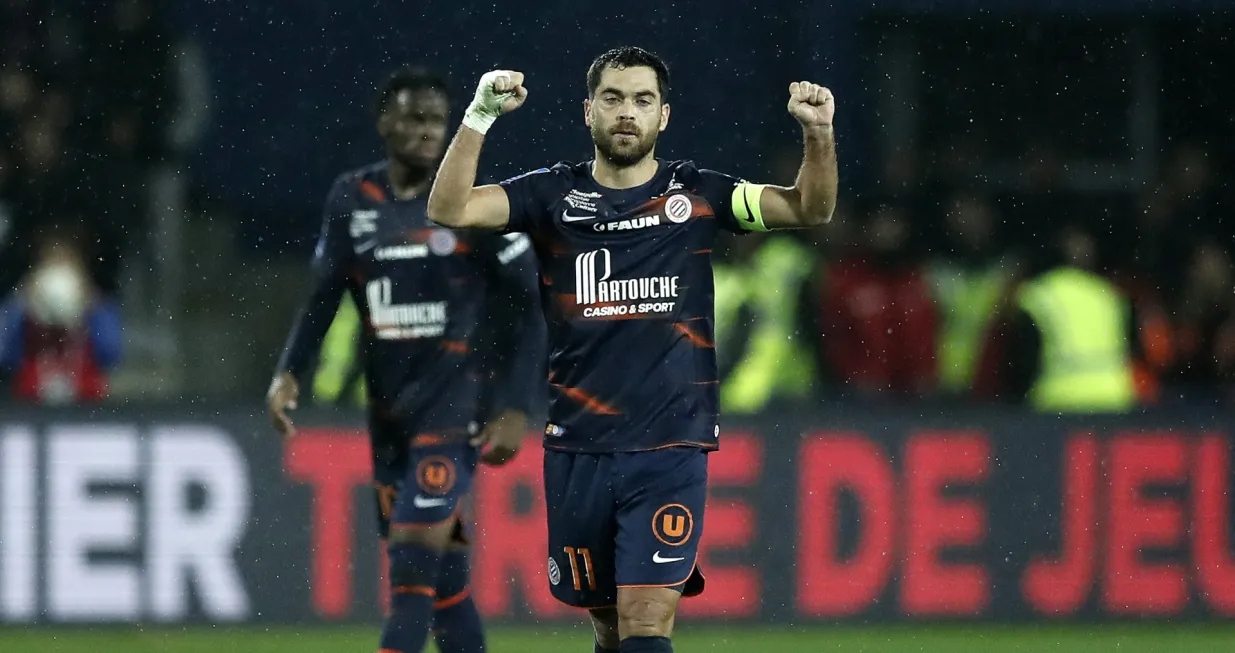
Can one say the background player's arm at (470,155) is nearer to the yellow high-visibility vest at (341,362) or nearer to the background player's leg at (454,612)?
the background player's leg at (454,612)

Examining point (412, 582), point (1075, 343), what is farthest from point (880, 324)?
point (412, 582)

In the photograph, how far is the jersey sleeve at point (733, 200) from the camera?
5.78 meters

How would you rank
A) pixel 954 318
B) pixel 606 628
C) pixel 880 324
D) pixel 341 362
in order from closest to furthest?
pixel 606 628
pixel 341 362
pixel 880 324
pixel 954 318

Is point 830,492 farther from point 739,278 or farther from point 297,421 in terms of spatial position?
point 297,421

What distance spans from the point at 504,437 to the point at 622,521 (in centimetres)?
109

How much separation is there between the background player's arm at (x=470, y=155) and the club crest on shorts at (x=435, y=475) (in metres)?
1.19

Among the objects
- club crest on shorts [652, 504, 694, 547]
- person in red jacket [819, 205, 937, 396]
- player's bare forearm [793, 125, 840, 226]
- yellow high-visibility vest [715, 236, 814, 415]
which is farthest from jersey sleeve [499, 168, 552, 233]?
person in red jacket [819, 205, 937, 396]

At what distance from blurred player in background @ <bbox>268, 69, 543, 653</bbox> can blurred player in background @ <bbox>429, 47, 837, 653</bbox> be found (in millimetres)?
914

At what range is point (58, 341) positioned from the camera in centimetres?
1027

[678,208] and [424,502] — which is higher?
[678,208]

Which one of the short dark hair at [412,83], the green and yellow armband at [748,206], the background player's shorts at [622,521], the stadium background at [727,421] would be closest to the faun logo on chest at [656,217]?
the green and yellow armband at [748,206]

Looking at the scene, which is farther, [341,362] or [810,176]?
[341,362]

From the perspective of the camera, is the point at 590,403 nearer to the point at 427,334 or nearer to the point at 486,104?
the point at 486,104

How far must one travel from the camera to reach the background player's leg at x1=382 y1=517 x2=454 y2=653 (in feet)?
21.3
